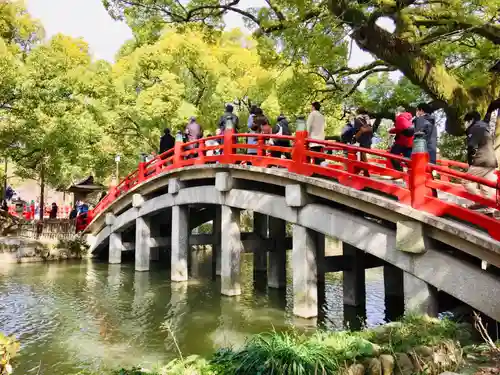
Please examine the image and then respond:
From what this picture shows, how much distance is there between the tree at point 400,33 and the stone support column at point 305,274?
5059 millimetres

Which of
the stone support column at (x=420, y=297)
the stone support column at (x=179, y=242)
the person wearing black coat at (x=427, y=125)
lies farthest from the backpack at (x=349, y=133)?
the stone support column at (x=179, y=242)

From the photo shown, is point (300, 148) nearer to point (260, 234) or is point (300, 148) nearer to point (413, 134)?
point (413, 134)

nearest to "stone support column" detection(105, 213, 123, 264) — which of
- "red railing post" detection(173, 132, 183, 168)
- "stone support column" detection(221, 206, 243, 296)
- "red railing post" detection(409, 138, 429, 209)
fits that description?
"red railing post" detection(173, 132, 183, 168)

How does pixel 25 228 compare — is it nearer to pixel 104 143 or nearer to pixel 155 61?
pixel 104 143

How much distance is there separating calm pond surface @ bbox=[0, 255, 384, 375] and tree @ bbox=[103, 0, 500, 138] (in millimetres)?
6228

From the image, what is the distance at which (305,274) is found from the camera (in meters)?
9.73

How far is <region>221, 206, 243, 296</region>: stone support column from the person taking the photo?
12.1m

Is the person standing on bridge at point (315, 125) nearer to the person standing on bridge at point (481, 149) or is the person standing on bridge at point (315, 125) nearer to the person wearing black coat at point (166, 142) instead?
the person standing on bridge at point (481, 149)

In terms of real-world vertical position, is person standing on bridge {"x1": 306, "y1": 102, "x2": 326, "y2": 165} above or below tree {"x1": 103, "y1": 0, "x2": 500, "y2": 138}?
below

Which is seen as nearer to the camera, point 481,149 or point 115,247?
point 481,149

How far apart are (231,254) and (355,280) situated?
3.45 meters

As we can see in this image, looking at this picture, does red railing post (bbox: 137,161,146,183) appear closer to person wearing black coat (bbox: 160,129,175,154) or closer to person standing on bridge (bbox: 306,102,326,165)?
person wearing black coat (bbox: 160,129,175,154)

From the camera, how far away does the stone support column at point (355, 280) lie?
443 inches

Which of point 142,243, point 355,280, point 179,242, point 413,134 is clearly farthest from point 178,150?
point 413,134
